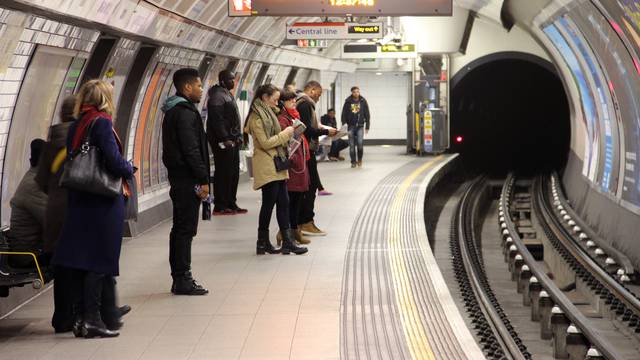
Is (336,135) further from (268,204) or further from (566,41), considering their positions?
(566,41)

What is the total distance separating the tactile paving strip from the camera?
6805mm

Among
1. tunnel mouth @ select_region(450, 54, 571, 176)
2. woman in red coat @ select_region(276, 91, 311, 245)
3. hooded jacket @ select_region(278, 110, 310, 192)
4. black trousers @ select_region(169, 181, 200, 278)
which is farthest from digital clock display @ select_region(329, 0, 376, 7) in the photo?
tunnel mouth @ select_region(450, 54, 571, 176)

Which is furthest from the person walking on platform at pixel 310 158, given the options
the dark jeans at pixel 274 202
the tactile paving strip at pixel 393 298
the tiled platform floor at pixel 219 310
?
the dark jeans at pixel 274 202

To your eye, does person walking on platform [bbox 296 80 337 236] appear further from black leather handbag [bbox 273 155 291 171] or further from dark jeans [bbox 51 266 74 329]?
dark jeans [bbox 51 266 74 329]

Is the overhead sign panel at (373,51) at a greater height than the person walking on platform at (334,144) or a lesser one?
greater

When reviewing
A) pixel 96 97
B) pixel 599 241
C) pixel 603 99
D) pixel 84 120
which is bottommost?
pixel 599 241

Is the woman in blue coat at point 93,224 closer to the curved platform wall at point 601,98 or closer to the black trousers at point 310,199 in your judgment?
the black trousers at point 310,199

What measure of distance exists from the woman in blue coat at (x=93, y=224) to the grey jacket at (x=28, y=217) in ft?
1.85

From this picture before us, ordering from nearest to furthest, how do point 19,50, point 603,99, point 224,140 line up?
point 19,50, point 224,140, point 603,99

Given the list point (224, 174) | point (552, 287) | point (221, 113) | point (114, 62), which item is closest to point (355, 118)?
point (224, 174)

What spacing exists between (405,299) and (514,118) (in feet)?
95.8

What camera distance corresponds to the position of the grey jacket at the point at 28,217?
7484 mm

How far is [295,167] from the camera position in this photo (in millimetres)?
10977

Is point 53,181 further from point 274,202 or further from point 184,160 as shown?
point 274,202
